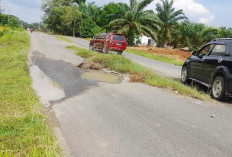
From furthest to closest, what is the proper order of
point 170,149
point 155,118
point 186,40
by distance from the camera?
1. point 186,40
2. point 155,118
3. point 170,149

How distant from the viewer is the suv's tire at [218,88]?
6.86 meters

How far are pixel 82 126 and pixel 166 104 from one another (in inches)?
105

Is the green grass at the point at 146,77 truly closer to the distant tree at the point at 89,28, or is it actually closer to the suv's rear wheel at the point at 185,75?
the suv's rear wheel at the point at 185,75

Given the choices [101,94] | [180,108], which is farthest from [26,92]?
[180,108]

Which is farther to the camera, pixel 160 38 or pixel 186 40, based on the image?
pixel 160 38

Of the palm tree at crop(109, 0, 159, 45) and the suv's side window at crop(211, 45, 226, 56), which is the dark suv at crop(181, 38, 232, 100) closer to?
the suv's side window at crop(211, 45, 226, 56)

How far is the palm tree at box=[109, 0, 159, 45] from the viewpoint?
33.1m

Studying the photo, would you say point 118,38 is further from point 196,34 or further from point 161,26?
point 161,26

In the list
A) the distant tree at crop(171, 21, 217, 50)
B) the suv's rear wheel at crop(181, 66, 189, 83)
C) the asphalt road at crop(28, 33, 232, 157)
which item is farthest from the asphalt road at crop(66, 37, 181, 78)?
the distant tree at crop(171, 21, 217, 50)

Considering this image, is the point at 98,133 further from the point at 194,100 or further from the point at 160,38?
the point at 160,38

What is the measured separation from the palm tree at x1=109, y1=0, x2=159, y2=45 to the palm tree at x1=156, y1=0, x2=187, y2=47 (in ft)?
7.00

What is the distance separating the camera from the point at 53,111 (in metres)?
5.24

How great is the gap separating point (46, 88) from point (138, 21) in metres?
29.1

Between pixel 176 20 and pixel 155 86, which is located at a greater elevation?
pixel 176 20
